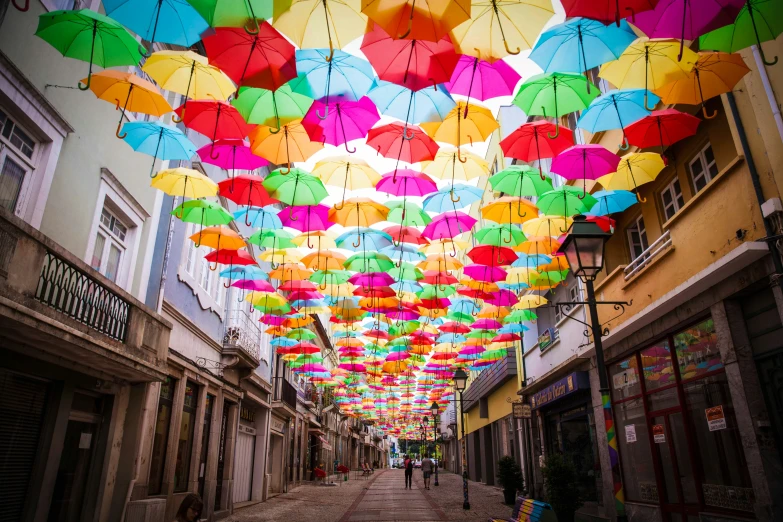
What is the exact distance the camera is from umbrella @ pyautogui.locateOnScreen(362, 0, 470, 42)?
4.73 metres

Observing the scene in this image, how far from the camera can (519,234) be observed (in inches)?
409

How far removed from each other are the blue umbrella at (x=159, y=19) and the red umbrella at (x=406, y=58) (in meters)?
2.01

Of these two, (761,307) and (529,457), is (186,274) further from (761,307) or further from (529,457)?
(529,457)

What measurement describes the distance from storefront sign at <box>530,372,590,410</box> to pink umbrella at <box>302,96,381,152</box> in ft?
31.4

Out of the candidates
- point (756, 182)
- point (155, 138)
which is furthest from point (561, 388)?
point (155, 138)

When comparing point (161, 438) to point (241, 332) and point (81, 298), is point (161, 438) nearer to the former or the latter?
point (81, 298)

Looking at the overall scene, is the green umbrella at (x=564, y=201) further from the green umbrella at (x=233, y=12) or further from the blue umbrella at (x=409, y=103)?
the green umbrella at (x=233, y=12)

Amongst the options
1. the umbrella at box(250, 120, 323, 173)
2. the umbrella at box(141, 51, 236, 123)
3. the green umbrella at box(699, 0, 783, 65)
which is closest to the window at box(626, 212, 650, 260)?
the green umbrella at box(699, 0, 783, 65)

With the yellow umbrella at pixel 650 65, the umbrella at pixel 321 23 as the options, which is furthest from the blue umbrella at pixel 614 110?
the umbrella at pixel 321 23

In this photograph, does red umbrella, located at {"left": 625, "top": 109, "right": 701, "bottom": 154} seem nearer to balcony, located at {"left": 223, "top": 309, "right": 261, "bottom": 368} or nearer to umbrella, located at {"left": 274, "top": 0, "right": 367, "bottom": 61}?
umbrella, located at {"left": 274, "top": 0, "right": 367, "bottom": 61}

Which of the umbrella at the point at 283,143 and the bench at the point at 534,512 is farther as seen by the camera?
the umbrella at the point at 283,143

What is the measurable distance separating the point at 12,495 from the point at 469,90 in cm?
836

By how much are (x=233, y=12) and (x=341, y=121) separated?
2221 millimetres

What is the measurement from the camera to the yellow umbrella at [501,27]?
5461 millimetres
